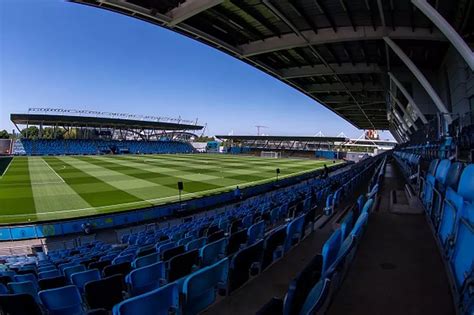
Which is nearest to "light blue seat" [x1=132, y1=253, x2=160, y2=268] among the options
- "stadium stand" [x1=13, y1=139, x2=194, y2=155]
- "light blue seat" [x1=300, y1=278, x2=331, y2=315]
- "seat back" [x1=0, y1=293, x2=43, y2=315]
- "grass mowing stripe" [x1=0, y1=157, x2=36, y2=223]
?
"seat back" [x1=0, y1=293, x2=43, y2=315]

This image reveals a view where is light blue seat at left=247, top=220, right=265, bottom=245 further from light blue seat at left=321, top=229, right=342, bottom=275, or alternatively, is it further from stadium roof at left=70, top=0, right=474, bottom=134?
stadium roof at left=70, top=0, right=474, bottom=134

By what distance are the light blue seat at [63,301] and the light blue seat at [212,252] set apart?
5.00 feet

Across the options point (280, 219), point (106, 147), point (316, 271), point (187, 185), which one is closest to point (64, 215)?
point (187, 185)

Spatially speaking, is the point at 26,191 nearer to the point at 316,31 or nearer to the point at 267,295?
the point at 316,31

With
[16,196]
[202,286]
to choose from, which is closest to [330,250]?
[202,286]

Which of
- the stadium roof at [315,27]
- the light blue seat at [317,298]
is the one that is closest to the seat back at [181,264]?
the light blue seat at [317,298]

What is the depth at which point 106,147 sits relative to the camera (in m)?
77.1

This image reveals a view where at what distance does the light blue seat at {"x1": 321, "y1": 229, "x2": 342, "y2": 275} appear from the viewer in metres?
2.40

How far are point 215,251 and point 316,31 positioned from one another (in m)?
16.5

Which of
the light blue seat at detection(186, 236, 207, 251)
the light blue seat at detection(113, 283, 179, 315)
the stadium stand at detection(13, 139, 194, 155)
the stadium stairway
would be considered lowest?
the light blue seat at detection(186, 236, 207, 251)

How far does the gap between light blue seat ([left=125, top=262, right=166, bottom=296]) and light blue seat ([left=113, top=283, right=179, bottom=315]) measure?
1.20 m

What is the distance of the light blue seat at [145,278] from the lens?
11.4 ft

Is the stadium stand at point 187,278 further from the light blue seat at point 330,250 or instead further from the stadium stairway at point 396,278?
the stadium stairway at point 396,278

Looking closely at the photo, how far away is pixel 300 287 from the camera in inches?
80.2
